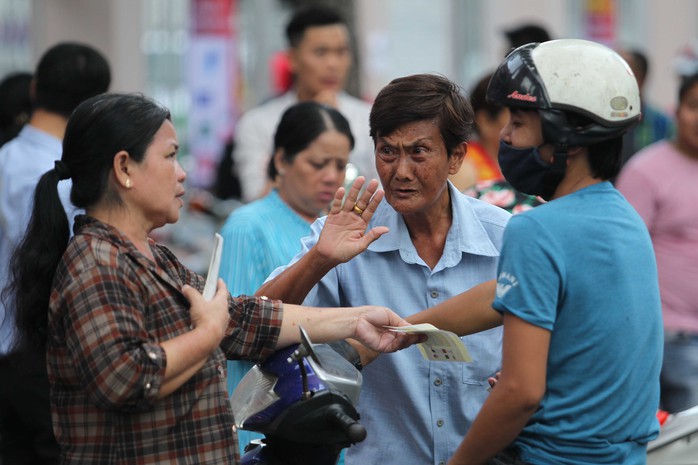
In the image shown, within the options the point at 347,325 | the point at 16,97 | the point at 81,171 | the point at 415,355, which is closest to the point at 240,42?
the point at 16,97

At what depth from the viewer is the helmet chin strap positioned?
2.91 metres

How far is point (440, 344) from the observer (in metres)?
3.20

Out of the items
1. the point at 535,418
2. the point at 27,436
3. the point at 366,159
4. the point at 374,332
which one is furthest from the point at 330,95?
the point at 535,418

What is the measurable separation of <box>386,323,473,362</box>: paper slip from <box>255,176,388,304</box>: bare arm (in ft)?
0.89

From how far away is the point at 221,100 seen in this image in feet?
45.7

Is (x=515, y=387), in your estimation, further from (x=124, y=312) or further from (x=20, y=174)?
(x=20, y=174)

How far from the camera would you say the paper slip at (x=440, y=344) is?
10.2 ft

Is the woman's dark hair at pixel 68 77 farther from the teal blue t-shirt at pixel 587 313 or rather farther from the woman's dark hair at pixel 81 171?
the teal blue t-shirt at pixel 587 313

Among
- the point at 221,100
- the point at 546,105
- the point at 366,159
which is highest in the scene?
the point at 546,105

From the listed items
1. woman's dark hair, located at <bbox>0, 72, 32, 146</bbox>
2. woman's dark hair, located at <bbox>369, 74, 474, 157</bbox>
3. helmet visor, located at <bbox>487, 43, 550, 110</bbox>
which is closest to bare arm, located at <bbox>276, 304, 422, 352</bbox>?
woman's dark hair, located at <bbox>369, 74, 474, 157</bbox>

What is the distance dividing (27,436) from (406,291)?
236cm

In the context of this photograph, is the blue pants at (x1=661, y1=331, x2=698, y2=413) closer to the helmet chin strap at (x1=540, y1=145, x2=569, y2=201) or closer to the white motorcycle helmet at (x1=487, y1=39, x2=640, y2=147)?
the helmet chin strap at (x1=540, y1=145, x2=569, y2=201)

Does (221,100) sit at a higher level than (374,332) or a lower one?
lower

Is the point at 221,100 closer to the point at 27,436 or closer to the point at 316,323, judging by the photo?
the point at 27,436
